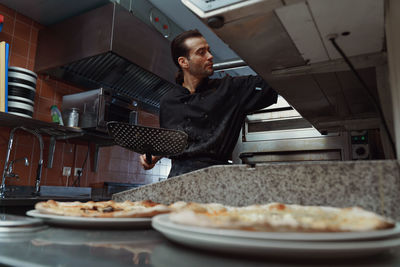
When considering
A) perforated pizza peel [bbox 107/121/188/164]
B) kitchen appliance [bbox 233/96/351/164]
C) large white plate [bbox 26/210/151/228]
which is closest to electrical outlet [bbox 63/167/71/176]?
kitchen appliance [bbox 233/96/351/164]

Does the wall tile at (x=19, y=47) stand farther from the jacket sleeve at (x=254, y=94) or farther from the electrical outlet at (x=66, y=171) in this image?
the jacket sleeve at (x=254, y=94)

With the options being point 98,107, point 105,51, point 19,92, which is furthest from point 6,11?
point 98,107

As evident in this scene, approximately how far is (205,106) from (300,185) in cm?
107

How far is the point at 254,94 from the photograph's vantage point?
5.90 ft

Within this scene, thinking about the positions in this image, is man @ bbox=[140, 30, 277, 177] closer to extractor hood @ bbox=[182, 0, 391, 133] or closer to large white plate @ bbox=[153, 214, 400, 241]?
extractor hood @ bbox=[182, 0, 391, 133]

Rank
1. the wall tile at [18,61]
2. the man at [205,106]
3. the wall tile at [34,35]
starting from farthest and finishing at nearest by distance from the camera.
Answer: the wall tile at [34,35]
the wall tile at [18,61]
the man at [205,106]

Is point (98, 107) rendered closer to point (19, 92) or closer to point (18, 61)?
point (19, 92)

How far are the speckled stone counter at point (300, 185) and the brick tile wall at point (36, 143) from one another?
2.55 m

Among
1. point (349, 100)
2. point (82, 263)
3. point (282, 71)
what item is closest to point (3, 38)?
point (282, 71)

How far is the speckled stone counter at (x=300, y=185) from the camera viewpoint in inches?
24.7

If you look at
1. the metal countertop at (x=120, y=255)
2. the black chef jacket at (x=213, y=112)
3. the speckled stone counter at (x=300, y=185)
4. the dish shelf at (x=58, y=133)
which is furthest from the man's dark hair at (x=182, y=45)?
the metal countertop at (x=120, y=255)

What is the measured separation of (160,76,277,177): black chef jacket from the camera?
1.63m

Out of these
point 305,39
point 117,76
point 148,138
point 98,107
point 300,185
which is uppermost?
point 117,76

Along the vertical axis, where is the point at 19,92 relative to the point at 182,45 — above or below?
below
